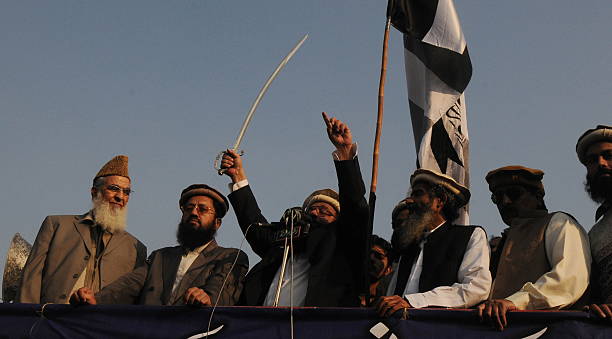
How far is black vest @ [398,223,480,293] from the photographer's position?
17.9ft

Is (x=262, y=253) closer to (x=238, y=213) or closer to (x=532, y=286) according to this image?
(x=238, y=213)

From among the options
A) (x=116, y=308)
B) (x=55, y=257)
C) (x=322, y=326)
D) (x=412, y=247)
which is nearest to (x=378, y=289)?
(x=412, y=247)

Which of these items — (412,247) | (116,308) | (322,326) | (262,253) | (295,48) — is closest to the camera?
(322,326)

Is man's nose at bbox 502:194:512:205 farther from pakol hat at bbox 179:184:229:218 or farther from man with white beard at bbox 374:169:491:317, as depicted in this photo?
pakol hat at bbox 179:184:229:218

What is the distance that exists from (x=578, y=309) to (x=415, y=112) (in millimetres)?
3440

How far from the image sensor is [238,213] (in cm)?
667

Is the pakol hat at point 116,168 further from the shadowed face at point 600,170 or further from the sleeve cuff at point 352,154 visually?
the shadowed face at point 600,170

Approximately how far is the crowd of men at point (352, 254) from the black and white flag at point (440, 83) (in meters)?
0.84

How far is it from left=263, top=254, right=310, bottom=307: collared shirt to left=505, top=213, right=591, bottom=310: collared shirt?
1513 mm

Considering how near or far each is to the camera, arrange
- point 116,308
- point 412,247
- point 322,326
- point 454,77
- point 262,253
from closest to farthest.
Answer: point 322,326 → point 116,308 → point 412,247 → point 262,253 → point 454,77

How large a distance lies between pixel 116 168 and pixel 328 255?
8.67 ft

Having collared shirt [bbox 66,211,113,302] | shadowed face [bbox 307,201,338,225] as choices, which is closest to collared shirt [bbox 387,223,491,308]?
shadowed face [bbox 307,201,338,225]

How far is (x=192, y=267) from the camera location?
262 inches

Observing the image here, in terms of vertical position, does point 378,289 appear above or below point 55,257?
below
